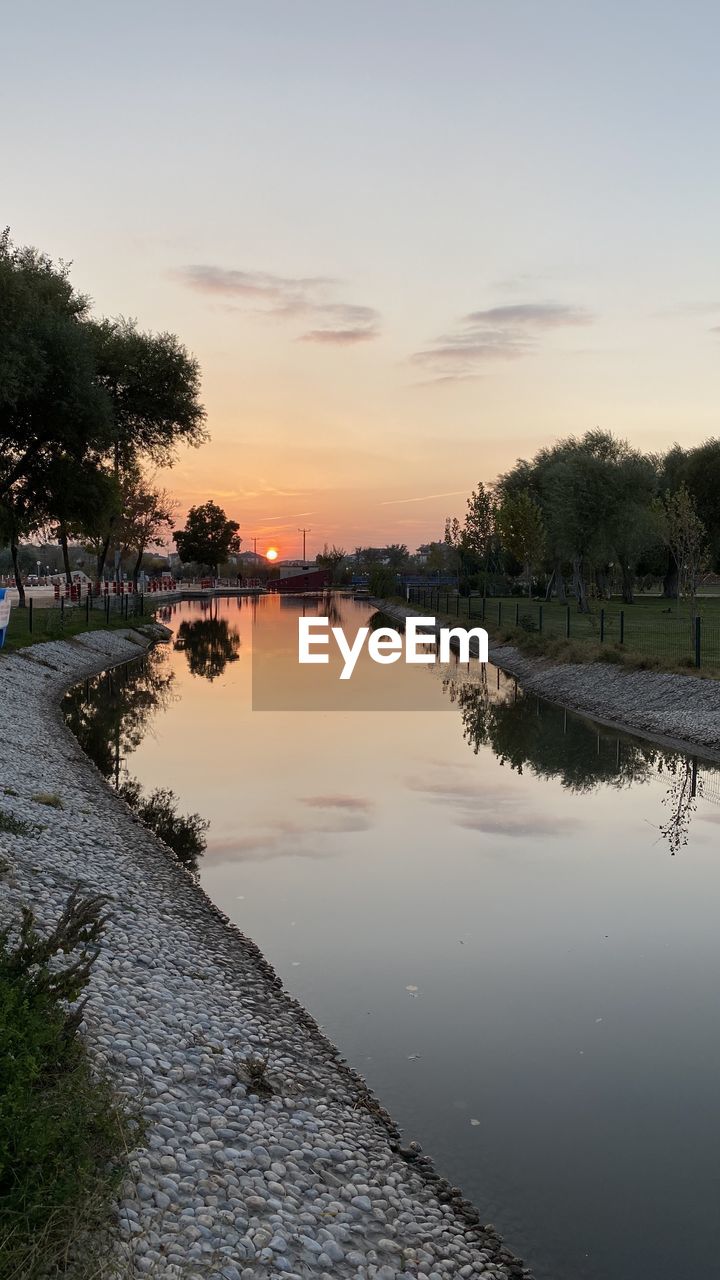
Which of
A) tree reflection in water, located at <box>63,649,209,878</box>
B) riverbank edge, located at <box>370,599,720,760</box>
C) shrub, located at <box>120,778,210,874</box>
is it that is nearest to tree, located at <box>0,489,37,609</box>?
tree reflection in water, located at <box>63,649,209,878</box>

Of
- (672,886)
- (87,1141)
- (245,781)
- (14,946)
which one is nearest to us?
(87,1141)

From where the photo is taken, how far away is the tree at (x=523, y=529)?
215 ft

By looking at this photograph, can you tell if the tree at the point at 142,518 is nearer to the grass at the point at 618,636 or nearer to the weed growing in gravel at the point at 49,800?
the grass at the point at 618,636

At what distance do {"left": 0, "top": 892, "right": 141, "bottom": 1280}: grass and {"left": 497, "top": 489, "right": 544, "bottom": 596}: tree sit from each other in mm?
61267

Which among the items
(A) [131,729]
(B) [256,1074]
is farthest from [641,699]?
(B) [256,1074]

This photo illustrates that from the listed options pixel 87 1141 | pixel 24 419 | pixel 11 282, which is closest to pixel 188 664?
pixel 24 419

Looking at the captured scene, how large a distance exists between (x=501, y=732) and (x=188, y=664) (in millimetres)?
17996

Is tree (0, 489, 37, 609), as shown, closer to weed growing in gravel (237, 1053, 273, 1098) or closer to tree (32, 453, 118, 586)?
tree (32, 453, 118, 586)

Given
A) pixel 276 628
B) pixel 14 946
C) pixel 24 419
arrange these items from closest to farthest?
pixel 14 946
pixel 24 419
pixel 276 628

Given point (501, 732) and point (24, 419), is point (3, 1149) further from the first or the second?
point (24, 419)

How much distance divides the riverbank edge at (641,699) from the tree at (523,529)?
32558 mm

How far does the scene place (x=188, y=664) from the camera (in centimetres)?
3856

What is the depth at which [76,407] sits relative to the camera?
32875mm

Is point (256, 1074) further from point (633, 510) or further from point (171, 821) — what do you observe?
point (633, 510)
